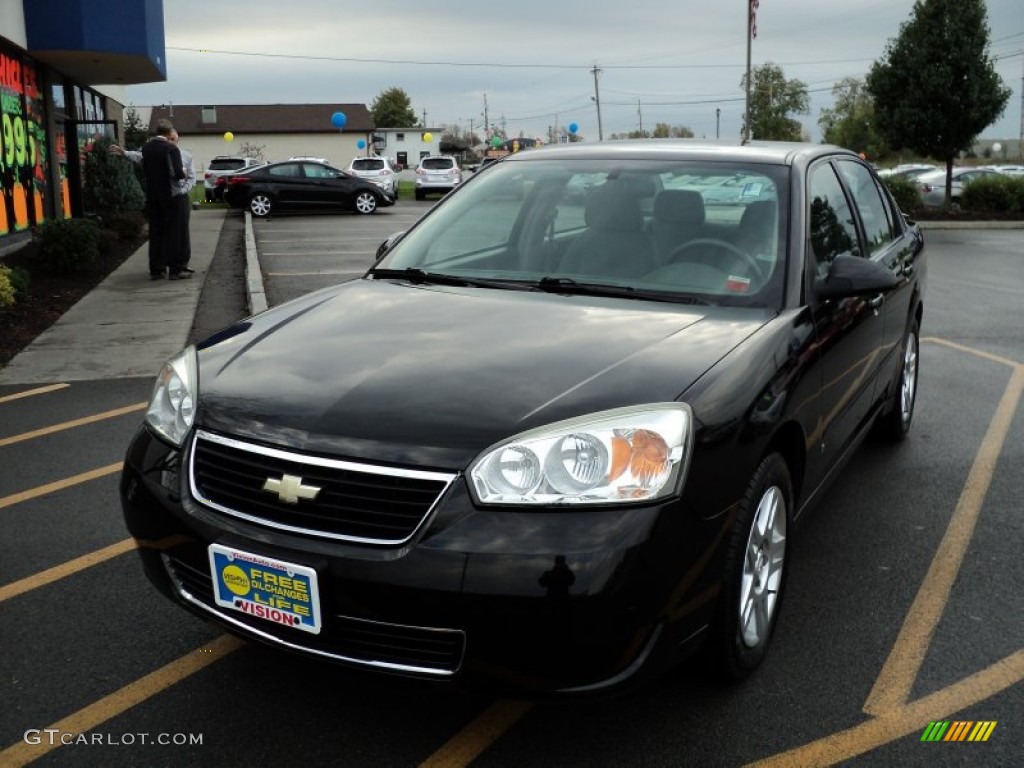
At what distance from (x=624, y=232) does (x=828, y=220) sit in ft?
2.82

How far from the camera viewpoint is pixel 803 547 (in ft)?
A: 13.8

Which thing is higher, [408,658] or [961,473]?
[408,658]

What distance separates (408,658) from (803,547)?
227 cm

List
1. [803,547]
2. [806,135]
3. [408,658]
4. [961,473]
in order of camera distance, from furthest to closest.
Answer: [806,135]
[961,473]
[803,547]
[408,658]

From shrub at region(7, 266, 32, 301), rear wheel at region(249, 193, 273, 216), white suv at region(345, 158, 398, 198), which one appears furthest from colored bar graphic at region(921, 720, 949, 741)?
white suv at region(345, 158, 398, 198)

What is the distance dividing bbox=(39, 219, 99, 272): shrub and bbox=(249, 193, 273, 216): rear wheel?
602 inches

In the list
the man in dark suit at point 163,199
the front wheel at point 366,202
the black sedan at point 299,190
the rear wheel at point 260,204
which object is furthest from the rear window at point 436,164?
the man in dark suit at point 163,199

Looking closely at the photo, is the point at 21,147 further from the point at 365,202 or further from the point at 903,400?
the point at 903,400

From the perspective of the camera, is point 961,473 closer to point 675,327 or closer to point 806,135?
point 675,327

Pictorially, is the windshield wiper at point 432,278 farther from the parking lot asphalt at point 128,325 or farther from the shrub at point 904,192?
the shrub at point 904,192

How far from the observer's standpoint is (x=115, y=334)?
9.12m

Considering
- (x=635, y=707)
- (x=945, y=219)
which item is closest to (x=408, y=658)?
(x=635, y=707)

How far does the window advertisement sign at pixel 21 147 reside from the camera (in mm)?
14852

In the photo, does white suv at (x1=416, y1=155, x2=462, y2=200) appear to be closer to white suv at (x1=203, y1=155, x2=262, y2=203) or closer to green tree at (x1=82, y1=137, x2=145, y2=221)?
white suv at (x1=203, y1=155, x2=262, y2=203)
